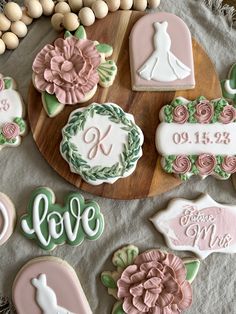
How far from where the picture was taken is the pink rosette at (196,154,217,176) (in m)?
0.74

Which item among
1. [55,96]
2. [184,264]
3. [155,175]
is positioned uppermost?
[55,96]

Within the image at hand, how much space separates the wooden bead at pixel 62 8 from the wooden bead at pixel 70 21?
0.02 meters

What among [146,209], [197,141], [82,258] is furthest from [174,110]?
[82,258]

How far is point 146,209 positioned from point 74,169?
13 cm

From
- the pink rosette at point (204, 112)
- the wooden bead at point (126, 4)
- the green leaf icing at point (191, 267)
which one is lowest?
the green leaf icing at point (191, 267)

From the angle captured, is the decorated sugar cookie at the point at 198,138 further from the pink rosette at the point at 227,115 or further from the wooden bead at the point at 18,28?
Answer: the wooden bead at the point at 18,28

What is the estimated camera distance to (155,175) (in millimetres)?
757

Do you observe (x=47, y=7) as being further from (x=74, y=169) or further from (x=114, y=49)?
(x=74, y=169)

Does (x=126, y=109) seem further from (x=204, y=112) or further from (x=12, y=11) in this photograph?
(x=12, y=11)

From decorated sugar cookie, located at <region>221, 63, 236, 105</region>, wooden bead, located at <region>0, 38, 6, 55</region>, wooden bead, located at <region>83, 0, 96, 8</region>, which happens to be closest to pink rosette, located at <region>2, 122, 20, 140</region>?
wooden bead, located at <region>0, 38, 6, 55</region>

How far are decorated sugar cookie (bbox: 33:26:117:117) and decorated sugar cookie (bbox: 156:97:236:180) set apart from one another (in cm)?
12

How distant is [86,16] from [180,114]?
0.72 ft

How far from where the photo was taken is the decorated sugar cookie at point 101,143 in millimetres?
723

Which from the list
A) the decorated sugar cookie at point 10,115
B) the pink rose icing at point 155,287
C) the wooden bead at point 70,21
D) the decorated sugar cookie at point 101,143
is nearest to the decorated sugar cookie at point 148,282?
the pink rose icing at point 155,287
